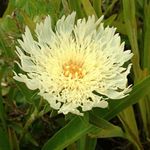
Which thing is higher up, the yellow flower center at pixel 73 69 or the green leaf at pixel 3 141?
the yellow flower center at pixel 73 69

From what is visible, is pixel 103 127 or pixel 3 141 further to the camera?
pixel 3 141

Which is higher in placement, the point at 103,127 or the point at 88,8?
the point at 88,8

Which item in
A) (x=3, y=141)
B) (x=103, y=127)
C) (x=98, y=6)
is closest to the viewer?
(x=103, y=127)

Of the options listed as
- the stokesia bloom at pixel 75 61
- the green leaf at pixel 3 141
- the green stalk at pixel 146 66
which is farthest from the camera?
the green stalk at pixel 146 66

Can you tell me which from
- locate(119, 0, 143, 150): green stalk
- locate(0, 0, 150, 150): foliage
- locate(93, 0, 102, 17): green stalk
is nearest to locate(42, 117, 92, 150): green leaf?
locate(0, 0, 150, 150): foliage

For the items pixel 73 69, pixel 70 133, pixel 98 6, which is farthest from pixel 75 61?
pixel 98 6

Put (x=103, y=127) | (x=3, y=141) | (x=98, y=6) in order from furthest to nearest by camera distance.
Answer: (x=98, y=6), (x=3, y=141), (x=103, y=127)

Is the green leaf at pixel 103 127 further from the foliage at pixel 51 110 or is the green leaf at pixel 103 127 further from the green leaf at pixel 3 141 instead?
the green leaf at pixel 3 141

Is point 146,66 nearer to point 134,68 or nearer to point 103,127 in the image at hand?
point 134,68

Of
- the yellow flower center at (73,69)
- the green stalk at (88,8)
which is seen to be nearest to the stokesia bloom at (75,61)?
the yellow flower center at (73,69)
